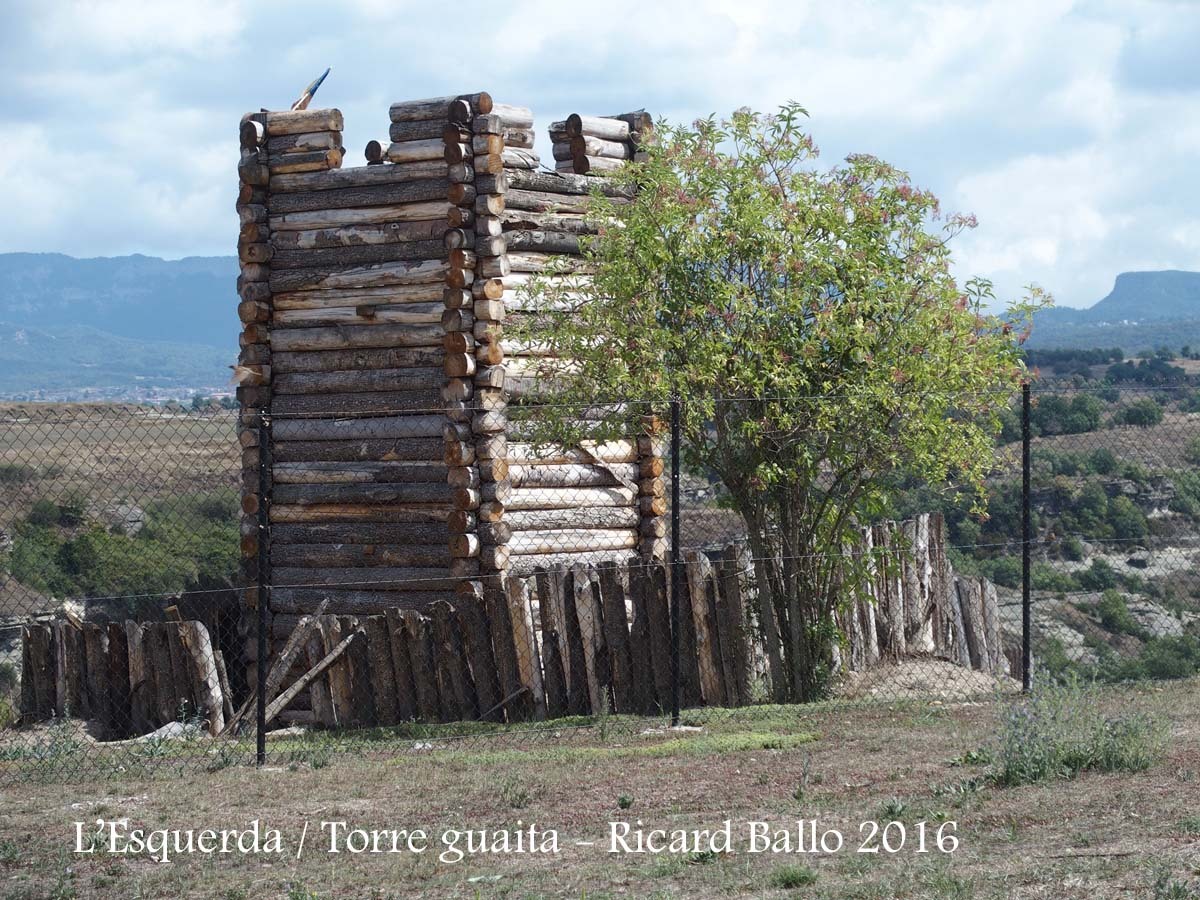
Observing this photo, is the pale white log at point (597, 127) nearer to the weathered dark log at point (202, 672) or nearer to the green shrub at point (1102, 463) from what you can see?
the weathered dark log at point (202, 672)

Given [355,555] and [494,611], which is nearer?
[494,611]

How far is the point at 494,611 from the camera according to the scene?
43.1ft

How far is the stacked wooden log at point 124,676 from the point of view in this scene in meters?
14.2

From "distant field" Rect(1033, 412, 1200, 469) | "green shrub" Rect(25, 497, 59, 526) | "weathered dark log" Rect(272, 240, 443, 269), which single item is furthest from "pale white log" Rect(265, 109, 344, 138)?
"distant field" Rect(1033, 412, 1200, 469)

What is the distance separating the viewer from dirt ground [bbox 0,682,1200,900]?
6707mm

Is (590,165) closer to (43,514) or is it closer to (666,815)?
(666,815)

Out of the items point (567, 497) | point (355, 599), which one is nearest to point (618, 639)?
point (567, 497)

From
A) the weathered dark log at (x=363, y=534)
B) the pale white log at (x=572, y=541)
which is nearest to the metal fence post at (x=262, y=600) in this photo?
the weathered dark log at (x=363, y=534)

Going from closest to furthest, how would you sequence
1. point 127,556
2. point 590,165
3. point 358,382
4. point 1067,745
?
point 1067,745
point 358,382
point 590,165
point 127,556

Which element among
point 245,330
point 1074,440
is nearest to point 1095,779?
point 245,330

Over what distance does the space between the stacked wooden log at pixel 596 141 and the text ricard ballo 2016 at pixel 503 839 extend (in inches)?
378

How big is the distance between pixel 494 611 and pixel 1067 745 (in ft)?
18.6

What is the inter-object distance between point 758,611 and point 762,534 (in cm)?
66

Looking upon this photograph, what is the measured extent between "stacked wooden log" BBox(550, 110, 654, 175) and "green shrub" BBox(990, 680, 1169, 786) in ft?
29.4
